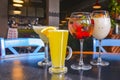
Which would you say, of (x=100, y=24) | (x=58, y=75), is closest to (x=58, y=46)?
(x=58, y=75)

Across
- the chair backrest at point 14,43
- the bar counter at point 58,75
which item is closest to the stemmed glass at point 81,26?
the bar counter at point 58,75

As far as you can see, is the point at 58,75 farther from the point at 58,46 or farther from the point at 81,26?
the point at 81,26

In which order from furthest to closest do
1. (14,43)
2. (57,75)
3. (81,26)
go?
1. (14,43)
2. (81,26)
3. (57,75)

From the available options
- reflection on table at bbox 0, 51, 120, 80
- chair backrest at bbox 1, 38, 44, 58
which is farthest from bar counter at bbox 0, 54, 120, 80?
chair backrest at bbox 1, 38, 44, 58

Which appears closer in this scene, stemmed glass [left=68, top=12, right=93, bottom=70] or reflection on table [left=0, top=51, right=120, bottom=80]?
reflection on table [left=0, top=51, right=120, bottom=80]

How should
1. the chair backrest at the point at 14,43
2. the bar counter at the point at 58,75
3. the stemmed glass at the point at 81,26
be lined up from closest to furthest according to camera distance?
the bar counter at the point at 58,75 < the stemmed glass at the point at 81,26 < the chair backrest at the point at 14,43

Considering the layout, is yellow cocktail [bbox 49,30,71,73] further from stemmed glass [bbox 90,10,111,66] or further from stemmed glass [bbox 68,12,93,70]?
A: stemmed glass [bbox 90,10,111,66]

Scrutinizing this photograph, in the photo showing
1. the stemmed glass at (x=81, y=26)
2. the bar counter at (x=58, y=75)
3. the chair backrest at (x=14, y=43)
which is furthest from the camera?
the chair backrest at (x=14, y=43)

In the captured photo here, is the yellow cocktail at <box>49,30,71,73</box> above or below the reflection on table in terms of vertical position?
above

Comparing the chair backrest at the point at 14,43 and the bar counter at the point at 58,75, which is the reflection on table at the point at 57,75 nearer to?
the bar counter at the point at 58,75

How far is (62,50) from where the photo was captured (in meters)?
0.83

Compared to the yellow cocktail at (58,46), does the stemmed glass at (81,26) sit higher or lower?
higher


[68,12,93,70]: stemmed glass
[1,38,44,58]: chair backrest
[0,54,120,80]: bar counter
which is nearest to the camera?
[0,54,120,80]: bar counter

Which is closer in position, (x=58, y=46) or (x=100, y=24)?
(x=58, y=46)
